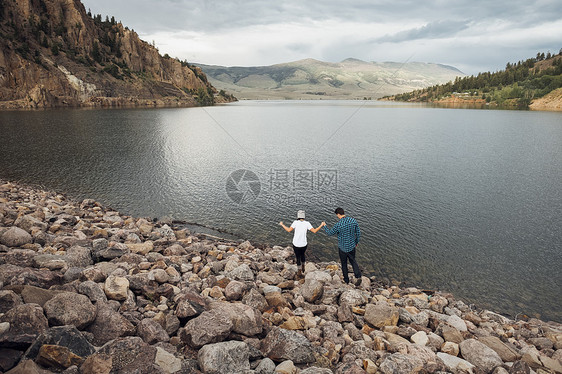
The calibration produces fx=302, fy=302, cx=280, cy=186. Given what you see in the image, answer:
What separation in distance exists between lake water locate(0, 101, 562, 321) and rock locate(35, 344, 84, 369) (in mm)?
13757

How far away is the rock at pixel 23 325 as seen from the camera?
611 cm

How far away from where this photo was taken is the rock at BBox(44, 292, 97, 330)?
7094mm

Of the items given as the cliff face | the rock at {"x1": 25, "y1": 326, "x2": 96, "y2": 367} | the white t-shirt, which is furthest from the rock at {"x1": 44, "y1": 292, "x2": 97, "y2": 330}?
the cliff face

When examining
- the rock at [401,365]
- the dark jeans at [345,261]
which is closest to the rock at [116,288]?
the rock at [401,365]

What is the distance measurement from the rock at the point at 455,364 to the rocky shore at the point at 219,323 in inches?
1.1

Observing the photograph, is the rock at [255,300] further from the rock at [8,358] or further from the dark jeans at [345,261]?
the rock at [8,358]

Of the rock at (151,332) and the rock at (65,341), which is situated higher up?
the rock at (65,341)

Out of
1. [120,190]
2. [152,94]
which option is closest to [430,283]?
[120,190]

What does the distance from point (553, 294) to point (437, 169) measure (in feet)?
81.1

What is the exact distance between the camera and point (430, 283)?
15836 millimetres

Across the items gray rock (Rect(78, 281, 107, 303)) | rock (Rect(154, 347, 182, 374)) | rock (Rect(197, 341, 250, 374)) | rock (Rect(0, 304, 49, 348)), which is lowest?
rock (Rect(197, 341, 250, 374))

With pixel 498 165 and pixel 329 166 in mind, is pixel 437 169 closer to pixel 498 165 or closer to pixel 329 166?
pixel 498 165

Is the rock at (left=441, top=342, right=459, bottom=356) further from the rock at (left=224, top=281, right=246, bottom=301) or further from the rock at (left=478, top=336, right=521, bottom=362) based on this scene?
the rock at (left=224, top=281, right=246, bottom=301)

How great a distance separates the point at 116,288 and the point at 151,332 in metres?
2.46
